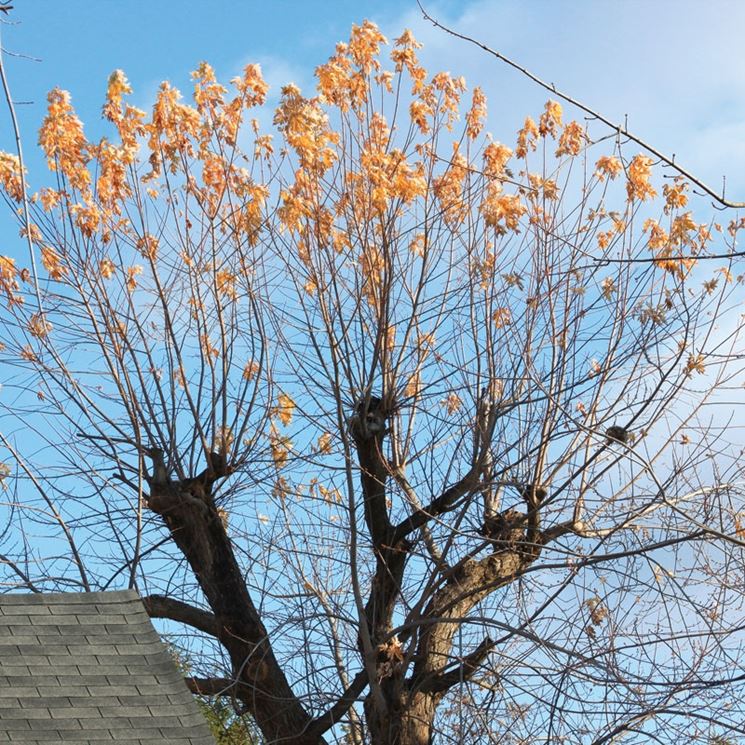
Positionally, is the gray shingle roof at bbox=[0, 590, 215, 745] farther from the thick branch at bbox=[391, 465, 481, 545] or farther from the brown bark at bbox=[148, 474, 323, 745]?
the thick branch at bbox=[391, 465, 481, 545]

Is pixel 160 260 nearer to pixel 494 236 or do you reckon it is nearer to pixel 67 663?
pixel 494 236

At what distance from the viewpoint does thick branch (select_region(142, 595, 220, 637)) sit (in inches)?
401

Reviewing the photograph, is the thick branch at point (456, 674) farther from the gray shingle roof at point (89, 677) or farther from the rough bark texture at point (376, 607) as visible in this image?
the gray shingle roof at point (89, 677)

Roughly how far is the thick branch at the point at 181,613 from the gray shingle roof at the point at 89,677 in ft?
8.53

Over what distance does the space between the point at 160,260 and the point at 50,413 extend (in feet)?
6.26

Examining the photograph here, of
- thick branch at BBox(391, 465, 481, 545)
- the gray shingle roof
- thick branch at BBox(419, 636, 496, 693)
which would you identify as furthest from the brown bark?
the gray shingle roof

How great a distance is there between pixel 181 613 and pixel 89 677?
3.43 metres

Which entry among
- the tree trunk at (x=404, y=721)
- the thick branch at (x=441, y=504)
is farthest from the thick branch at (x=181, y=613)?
the thick branch at (x=441, y=504)

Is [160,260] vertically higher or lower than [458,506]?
higher

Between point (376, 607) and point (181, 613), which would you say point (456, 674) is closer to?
point (376, 607)

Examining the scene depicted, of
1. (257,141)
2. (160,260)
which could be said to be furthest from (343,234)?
(160,260)

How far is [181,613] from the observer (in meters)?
10.3

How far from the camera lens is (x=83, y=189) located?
32.6ft

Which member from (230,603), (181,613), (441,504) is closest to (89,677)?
(230,603)
